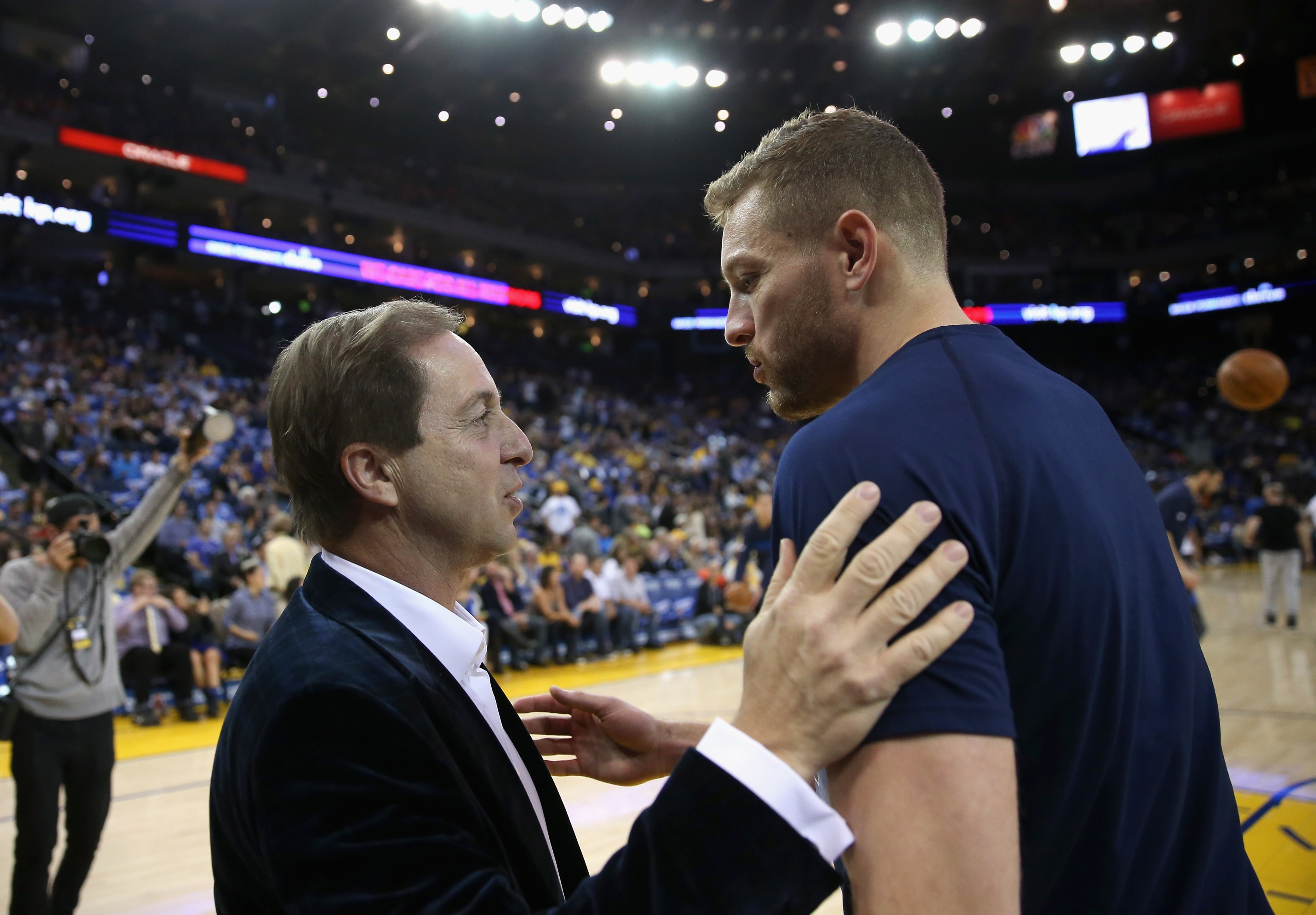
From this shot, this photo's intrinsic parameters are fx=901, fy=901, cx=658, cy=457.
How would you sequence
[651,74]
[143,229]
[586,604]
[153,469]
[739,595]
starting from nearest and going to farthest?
[739,595] → [586,604] → [153,469] → [143,229] → [651,74]

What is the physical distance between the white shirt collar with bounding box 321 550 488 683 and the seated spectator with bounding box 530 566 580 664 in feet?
30.7

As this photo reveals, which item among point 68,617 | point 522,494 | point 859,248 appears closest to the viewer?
point 859,248

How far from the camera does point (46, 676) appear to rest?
382cm

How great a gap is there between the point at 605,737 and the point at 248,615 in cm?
745

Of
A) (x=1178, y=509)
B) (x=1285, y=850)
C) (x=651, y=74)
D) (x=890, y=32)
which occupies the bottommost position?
(x=1285, y=850)

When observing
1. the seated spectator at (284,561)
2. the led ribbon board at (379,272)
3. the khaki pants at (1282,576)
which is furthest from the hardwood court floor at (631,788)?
the led ribbon board at (379,272)

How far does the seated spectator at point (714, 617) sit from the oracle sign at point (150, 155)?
15.6 meters

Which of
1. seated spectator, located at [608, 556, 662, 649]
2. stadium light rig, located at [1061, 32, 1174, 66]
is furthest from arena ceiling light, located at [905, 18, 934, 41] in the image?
seated spectator, located at [608, 556, 662, 649]

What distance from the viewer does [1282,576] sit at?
11.1 metres

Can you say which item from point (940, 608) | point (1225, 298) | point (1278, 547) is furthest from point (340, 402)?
point (1225, 298)

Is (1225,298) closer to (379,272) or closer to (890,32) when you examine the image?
(890,32)

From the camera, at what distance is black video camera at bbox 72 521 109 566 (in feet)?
13.0

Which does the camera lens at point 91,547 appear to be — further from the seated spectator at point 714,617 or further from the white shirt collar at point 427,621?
the seated spectator at point 714,617

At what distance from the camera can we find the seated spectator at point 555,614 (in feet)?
34.9
